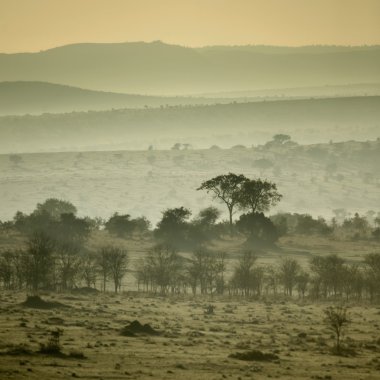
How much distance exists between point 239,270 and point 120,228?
103 feet

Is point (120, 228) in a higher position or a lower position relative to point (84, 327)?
higher

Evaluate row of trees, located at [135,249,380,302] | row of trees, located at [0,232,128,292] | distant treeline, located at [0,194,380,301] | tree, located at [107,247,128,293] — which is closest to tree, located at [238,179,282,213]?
distant treeline, located at [0,194,380,301]

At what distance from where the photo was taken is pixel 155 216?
194 meters

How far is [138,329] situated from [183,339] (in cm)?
287

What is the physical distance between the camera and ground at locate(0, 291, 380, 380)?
4894cm

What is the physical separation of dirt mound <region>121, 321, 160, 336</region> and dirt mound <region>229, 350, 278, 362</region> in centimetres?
784

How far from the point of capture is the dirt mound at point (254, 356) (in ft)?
175

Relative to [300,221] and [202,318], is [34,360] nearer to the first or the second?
[202,318]

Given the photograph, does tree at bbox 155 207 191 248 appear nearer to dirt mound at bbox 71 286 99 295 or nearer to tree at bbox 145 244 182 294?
tree at bbox 145 244 182 294

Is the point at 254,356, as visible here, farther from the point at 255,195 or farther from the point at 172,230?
the point at 255,195

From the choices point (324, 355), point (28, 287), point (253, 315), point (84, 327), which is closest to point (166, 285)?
point (28, 287)

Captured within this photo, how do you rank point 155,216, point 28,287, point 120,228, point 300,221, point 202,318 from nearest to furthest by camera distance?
point 202,318 < point 28,287 < point 120,228 < point 300,221 < point 155,216

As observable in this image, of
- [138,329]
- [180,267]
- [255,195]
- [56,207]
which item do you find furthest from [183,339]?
[56,207]

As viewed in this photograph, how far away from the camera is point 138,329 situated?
2383 inches
